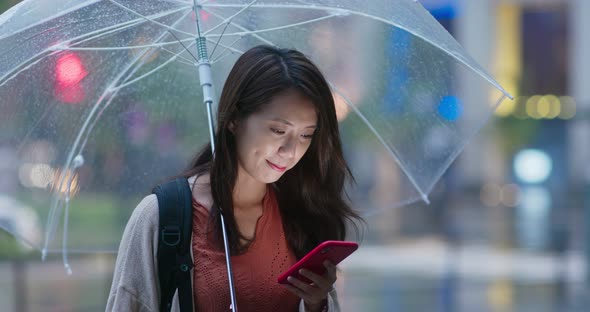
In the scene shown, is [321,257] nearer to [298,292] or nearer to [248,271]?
[298,292]

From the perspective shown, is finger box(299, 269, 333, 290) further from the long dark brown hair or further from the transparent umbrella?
the transparent umbrella

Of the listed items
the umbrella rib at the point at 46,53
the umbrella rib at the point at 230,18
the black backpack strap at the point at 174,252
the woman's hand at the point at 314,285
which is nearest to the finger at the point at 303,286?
the woman's hand at the point at 314,285

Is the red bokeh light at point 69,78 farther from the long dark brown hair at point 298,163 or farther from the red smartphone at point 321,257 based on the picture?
the red smartphone at point 321,257

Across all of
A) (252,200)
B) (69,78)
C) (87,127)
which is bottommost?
(252,200)

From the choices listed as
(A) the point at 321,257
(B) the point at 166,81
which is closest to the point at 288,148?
(A) the point at 321,257

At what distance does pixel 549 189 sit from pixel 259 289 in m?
24.6

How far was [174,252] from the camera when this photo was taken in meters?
2.52

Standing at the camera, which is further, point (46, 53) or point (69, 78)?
point (69, 78)

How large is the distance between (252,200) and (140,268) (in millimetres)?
437

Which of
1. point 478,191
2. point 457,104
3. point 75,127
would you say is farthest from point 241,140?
point 478,191

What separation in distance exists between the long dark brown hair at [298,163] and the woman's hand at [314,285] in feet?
0.68

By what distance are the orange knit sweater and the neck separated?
0.19ft

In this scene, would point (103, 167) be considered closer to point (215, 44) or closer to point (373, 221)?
point (215, 44)

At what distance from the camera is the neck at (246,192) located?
274cm
